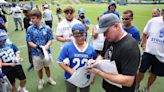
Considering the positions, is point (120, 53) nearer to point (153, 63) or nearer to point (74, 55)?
point (74, 55)

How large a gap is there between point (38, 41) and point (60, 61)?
5.98ft

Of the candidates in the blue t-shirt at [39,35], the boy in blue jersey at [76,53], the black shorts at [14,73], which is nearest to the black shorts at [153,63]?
the boy in blue jersey at [76,53]

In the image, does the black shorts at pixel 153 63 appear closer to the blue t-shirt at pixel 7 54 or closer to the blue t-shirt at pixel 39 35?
the blue t-shirt at pixel 39 35

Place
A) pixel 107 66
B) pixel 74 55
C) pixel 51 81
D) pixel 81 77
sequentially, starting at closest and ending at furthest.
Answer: pixel 107 66 < pixel 81 77 < pixel 74 55 < pixel 51 81

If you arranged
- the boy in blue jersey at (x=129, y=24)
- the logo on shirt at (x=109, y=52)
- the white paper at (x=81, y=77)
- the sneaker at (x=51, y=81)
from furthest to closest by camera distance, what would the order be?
the sneaker at (x=51, y=81) < the boy in blue jersey at (x=129, y=24) < the white paper at (x=81, y=77) < the logo on shirt at (x=109, y=52)

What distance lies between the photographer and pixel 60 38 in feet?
17.2

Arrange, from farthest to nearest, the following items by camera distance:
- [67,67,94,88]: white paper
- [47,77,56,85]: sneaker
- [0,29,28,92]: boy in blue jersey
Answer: [47,77,56,85]: sneaker
[0,29,28,92]: boy in blue jersey
[67,67,94,88]: white paper

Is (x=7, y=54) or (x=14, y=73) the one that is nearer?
(x=7, y=54)

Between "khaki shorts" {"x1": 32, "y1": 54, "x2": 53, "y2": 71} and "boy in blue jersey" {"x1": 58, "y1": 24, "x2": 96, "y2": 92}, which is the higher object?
"boy in blue jersey" {"x1": 58, "y1": 24, "x2": 96, "y2": 92}

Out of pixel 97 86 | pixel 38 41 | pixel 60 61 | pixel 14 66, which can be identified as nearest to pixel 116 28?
pixel 60 61

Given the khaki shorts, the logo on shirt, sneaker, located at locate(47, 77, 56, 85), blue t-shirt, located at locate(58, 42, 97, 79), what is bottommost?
sneaker, located at locate(47, 77, 56, 85)

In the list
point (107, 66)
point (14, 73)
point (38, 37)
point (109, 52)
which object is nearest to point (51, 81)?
point (38, 37)

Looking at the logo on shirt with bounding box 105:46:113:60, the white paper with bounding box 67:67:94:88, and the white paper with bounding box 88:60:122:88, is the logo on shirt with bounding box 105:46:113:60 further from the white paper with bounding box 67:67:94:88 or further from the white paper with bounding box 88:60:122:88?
the white paper with bounding box 67:67:94:88

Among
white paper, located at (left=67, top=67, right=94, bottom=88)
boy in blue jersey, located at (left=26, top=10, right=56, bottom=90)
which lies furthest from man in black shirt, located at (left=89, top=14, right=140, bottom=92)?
boy in blue jersey, located at (left=26, top=10, right=56, bottom=90)
